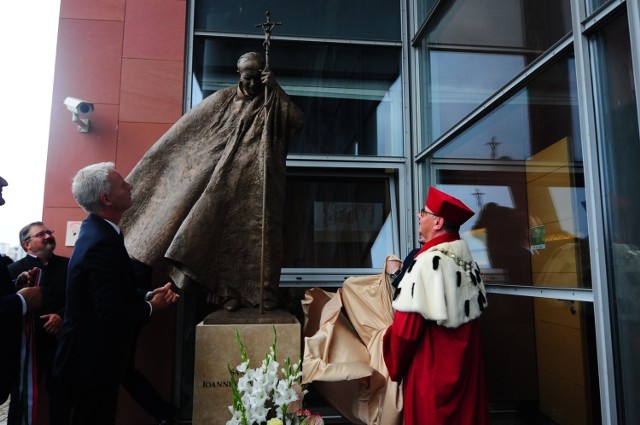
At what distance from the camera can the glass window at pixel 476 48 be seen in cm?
226

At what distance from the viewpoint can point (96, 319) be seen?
6.05 feet

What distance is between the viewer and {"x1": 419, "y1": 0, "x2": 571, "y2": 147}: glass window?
2256 millimetres

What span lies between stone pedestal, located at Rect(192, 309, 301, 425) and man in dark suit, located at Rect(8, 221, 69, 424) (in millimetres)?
1010

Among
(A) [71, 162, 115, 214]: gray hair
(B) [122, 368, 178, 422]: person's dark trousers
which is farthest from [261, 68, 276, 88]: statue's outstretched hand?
(B) [122, 368, 178, 422]: person's dark trousers

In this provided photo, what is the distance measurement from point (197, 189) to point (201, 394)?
1.11m

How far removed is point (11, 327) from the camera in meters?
1.80

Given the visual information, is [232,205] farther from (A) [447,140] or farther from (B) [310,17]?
(B) [310,17]

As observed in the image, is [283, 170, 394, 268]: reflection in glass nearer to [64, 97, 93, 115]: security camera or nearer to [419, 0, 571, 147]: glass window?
[419, 0, 571, 147]: glass window

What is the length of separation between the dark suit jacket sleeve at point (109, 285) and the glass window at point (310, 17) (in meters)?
2.62

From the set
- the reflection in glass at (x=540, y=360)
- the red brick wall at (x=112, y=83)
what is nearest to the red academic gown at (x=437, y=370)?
the reflection in glass at (x=540, y=360)

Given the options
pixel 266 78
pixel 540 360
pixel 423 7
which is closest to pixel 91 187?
pixel 266 78

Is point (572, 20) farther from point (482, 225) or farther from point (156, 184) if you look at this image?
point (156, 184)

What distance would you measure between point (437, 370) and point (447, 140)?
6.35 ft

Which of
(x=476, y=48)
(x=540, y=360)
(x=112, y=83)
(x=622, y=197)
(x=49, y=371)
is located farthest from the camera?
(x=112, y=83)
